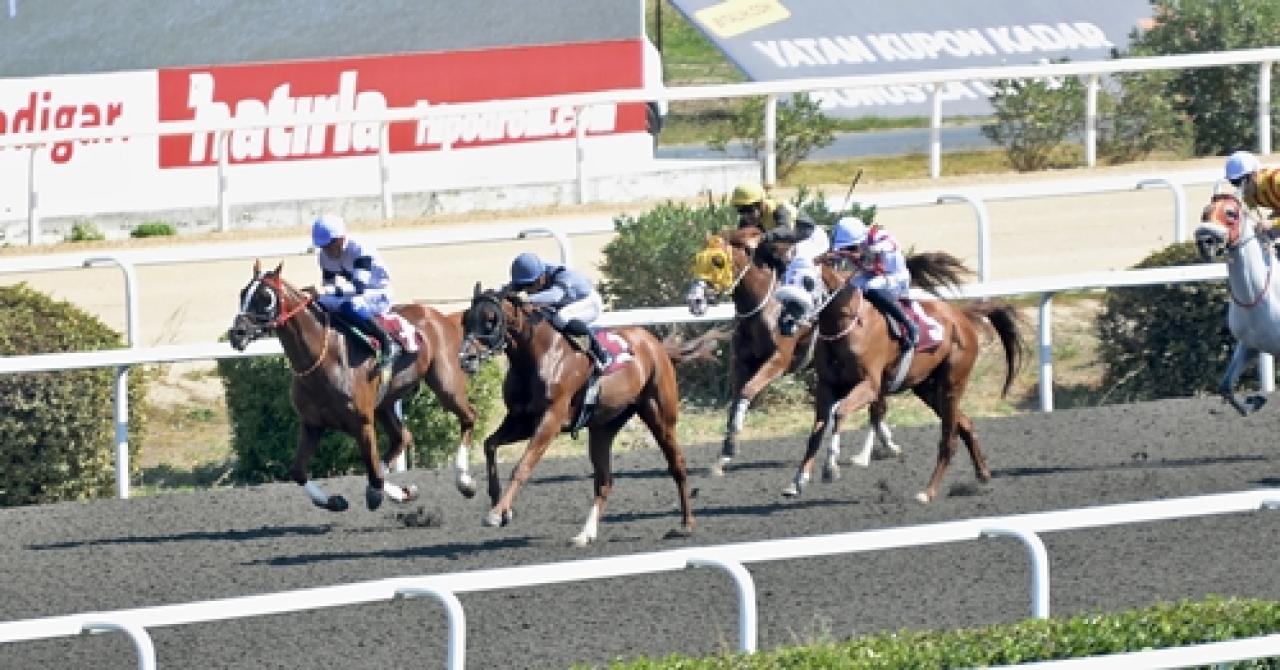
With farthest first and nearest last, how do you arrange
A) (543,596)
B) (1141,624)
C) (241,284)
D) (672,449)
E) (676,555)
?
(241,284) → (672,449) → (543,596) → (1141,624) → (676,555)

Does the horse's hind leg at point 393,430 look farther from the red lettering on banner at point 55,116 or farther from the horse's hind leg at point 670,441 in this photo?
the red lettering on banner at point 55,116

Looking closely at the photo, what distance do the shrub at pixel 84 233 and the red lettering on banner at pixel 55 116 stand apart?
0.53 metres

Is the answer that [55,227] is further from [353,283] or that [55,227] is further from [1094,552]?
[1094,552]

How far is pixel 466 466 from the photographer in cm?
1109

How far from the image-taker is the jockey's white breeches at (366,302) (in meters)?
10.9

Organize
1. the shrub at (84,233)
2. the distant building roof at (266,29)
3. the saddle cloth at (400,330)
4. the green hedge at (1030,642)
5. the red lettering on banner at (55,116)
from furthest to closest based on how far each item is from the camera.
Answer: the distant building roof at (266,29)
the red lettering on banner at (55,116)
the shrub at (84,233)
the saddle cloth at (400,330)
the green hedge at (1030,642)

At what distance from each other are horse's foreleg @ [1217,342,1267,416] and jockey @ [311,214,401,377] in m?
3.58

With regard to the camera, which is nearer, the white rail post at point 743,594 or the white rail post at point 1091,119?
the white rail post at point 743,594

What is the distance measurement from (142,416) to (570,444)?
84.0 inches

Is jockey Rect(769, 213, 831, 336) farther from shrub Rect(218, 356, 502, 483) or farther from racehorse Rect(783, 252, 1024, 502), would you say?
shrub Rect(218, 356, 502, 483)

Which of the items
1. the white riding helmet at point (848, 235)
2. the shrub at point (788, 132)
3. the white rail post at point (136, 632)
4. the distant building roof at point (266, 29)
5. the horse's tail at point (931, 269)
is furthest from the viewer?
the shrub at point (788, 132)

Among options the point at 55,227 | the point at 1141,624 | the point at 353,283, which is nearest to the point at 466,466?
the point at 353,283

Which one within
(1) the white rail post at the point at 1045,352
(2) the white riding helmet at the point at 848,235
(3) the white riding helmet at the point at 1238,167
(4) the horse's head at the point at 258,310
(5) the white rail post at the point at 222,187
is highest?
(5) the white rail post at the point at 222,187

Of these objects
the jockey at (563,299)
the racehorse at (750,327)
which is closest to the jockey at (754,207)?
the racehorse at (750,327)
